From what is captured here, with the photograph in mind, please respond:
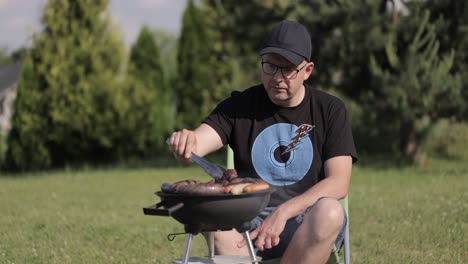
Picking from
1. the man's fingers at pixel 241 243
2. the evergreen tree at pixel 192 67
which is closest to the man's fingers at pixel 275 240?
the man's fingers at pixel 241 243

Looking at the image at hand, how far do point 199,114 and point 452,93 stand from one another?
22.0ft

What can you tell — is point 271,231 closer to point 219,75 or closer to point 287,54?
point 287,54

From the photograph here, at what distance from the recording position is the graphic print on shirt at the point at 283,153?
3742 mm

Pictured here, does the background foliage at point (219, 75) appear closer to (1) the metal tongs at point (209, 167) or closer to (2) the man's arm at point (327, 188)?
(2) the man's arm at point (327, 188)

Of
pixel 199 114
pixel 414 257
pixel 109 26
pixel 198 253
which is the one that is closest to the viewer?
pixel 414 257

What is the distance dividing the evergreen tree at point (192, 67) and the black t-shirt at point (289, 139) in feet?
45.2

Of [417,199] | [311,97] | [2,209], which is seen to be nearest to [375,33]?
[417,199]

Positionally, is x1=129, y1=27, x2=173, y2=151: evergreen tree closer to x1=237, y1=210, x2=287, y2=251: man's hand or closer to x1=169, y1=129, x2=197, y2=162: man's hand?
x1=169, y1=129, x2=197, y2=162: man's hand

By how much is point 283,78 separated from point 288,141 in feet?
1.14

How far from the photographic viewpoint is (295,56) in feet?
11.6

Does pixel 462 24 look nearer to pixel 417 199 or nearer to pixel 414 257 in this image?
pixel 417 199

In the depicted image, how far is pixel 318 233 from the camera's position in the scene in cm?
334

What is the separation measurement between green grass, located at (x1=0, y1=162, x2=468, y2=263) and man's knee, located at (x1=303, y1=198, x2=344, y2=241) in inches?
84.9

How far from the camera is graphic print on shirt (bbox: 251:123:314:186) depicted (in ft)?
12.3
